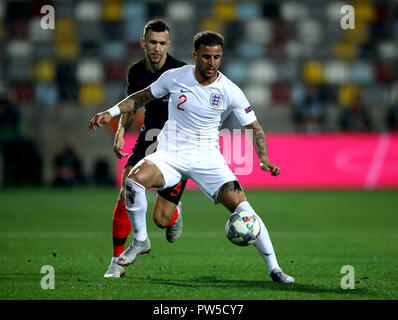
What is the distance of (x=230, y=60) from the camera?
2173 centimetres

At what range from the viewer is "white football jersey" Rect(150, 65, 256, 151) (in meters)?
6.29

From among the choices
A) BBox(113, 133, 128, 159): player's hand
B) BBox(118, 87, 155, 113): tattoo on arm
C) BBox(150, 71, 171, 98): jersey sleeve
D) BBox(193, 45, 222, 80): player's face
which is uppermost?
BBox(193, 45, 222, 80): player's face

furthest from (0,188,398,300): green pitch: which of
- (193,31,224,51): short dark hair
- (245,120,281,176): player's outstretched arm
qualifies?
(193,31,224,51): short dark hair

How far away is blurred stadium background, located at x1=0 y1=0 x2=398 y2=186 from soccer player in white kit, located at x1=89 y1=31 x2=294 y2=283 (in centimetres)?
1302

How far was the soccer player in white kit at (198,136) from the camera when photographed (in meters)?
6.15

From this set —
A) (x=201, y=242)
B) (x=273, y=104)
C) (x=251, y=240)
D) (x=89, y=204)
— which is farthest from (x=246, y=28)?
(x=251, y=240)

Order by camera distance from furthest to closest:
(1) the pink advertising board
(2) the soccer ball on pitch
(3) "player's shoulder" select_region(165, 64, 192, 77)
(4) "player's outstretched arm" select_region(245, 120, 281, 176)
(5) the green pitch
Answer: (1) the pink advertising board, (3) "player's shoulder" select_region(165, 64, 192, 77), (4) "player's outstretched arm" select_region(245, 120, 281, 176), (2) the soccer ball on pitch, (5) the green pitch

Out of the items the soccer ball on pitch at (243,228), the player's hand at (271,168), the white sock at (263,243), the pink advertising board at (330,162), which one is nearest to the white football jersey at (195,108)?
the player's hand at (271,168)

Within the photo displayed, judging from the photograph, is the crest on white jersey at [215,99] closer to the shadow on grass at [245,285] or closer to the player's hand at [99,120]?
the player's hand at [99,120]

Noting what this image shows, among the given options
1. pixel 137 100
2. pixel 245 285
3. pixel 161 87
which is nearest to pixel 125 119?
pixel 137 100

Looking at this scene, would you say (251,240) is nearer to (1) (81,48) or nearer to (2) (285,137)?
(2) (285,137)

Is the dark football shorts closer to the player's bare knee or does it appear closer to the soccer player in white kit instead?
the soccer player in white kit

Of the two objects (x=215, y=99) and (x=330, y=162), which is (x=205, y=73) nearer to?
(x=215, y=99)

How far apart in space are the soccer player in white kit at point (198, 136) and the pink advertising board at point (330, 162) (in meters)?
10.8
